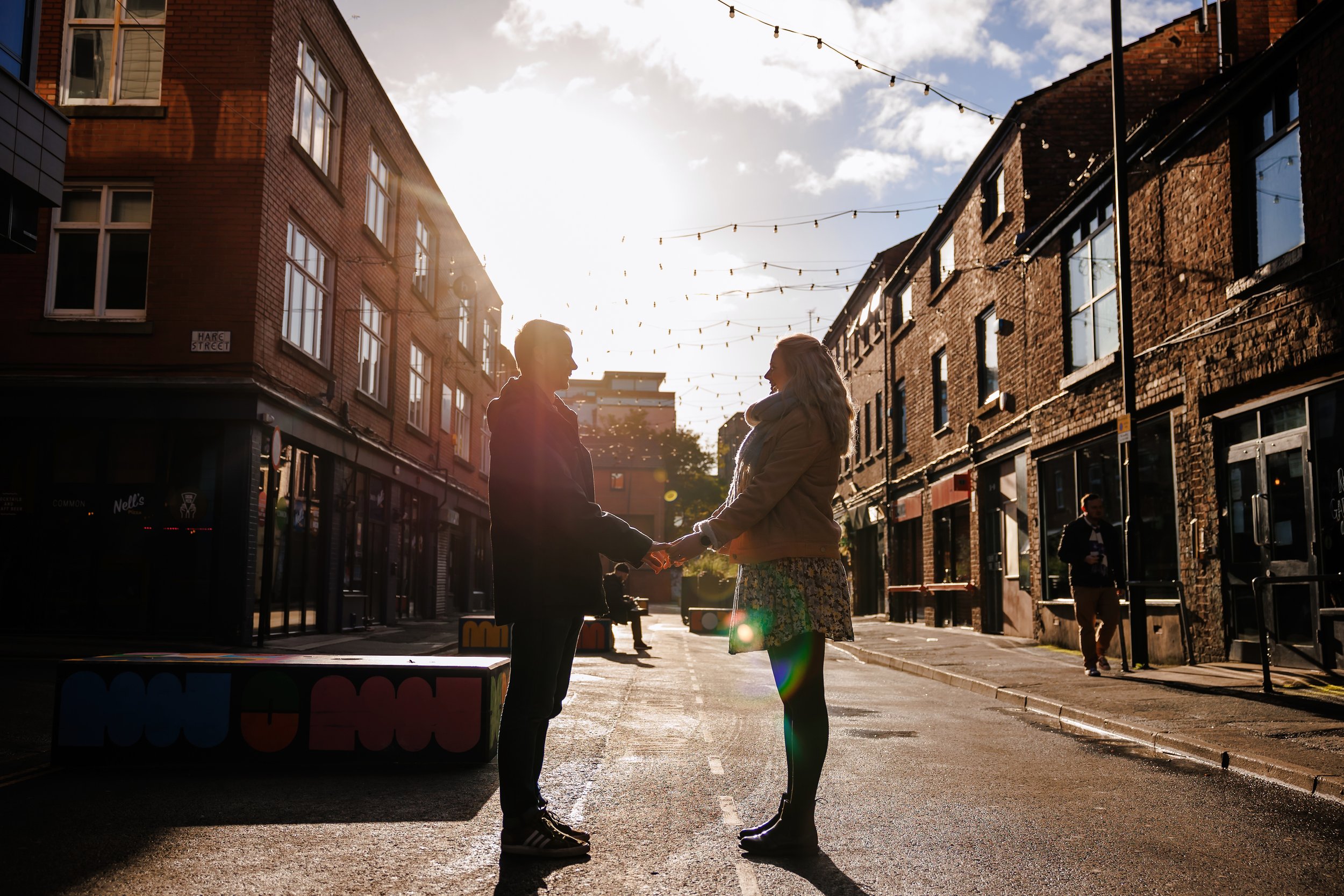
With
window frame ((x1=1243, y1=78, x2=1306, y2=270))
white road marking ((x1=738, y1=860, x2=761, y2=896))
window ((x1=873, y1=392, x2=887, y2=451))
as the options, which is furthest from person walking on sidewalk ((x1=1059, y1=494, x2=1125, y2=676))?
window ((x1=873, y1=392, x2=887, y2=451))

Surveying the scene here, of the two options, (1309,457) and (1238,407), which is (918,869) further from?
(1238,407)

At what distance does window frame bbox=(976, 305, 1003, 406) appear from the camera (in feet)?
63.9

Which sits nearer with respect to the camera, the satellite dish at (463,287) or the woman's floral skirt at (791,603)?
the woman's floral skirt at (791,603)

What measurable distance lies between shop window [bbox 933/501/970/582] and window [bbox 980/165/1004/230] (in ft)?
18.2

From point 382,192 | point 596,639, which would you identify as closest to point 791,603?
point 596,639

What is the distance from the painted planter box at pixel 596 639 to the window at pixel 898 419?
46.5ft

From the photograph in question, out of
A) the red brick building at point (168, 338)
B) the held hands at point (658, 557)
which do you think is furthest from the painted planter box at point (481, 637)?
the held hands at point (658, 557)

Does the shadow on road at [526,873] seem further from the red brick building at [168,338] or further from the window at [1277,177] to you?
the red brick building at [168,338]

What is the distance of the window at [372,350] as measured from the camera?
19.6 m

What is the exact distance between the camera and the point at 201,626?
536 inches

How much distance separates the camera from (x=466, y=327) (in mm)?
30953

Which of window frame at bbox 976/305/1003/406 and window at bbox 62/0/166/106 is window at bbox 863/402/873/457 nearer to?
window frame at bbox 976/305/1003/406

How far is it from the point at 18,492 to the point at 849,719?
11398mm

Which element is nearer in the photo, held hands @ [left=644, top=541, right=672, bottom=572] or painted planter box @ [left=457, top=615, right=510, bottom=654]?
held hands @ [left=644, top=541, right=672, bottom=572]
